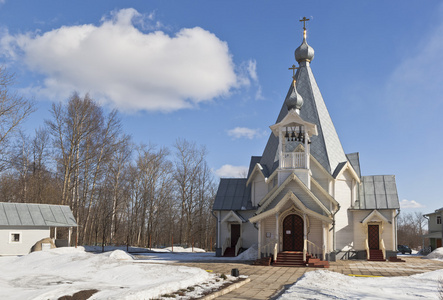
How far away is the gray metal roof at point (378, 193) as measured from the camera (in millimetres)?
24719

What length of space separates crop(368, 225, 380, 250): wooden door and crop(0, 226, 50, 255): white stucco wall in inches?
796

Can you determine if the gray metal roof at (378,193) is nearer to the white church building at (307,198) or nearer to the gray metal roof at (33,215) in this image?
the white church building at (307,198)

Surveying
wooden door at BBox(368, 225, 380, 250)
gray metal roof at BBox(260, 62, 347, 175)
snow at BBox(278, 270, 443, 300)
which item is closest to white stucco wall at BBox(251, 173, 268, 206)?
gray metal roof at BBox(260, 62, 347, 175)

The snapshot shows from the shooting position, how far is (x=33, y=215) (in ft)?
88.3

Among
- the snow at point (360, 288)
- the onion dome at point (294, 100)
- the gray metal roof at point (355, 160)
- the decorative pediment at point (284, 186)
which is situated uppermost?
the onion dome at point (294, 100)

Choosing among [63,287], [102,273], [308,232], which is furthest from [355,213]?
[63,287]

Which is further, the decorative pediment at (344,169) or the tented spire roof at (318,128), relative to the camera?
the tented spire roof at (318,128)

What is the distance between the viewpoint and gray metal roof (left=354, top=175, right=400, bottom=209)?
24719 mm

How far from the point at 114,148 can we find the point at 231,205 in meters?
Answer: 16.3

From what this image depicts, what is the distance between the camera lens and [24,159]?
132 ft

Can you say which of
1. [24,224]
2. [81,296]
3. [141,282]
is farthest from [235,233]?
[81,296]

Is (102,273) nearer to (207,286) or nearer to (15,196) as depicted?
(207,286)

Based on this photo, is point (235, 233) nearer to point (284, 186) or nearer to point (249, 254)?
point (249, 254)

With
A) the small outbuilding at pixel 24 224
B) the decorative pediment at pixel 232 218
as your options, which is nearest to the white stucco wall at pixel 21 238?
the small outbuilding at pixel 24 224
